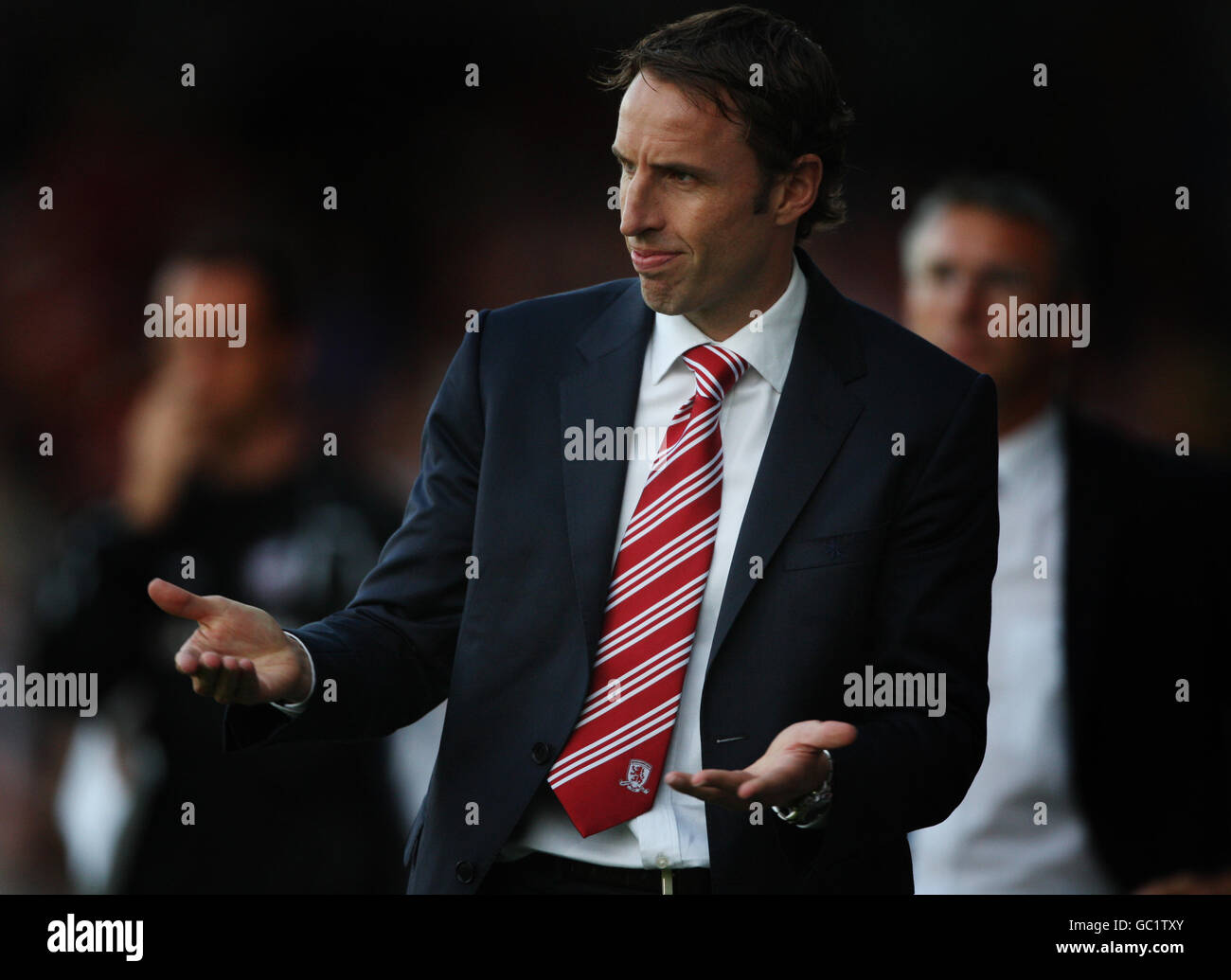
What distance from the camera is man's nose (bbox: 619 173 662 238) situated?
8.33ft

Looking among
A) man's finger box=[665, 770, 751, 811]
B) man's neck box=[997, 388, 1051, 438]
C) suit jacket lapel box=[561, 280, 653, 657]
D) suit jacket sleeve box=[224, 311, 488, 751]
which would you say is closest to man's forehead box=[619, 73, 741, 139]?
suit jacket lapel box=[561, 280, 653, 657]

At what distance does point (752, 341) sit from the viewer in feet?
8.56

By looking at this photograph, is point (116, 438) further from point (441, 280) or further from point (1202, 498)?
point (1202, 498)

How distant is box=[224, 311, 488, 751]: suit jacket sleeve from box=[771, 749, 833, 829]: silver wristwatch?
66cm

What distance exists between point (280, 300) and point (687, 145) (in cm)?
165

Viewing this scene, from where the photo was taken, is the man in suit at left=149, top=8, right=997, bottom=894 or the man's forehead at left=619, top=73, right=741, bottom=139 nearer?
the man in suit at left=149, top=8, right=997, bottom=894

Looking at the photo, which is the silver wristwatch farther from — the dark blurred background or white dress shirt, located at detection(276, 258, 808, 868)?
the dark blurred background

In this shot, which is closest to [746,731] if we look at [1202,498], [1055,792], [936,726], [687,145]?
[936,726]

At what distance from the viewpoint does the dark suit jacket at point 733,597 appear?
7.77 ft

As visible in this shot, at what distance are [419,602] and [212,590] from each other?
141cm

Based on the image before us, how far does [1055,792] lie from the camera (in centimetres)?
364

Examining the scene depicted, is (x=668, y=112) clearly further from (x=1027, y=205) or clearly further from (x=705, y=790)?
(x=1027, y=205)

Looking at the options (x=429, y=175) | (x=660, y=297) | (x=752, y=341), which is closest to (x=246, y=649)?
(x=660, y=297)
